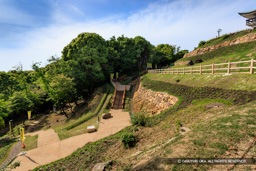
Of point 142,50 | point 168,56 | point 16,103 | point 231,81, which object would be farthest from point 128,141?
point 168,56

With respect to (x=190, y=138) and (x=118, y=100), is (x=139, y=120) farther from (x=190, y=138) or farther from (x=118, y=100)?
(x=118, y=100)

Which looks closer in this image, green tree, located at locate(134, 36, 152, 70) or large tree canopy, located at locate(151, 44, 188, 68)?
green tree, located at locate(134, 36, 152, 70)

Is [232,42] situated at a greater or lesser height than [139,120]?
greater

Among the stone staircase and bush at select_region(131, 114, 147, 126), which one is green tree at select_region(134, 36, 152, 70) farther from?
bush at select_region(131, 114, 147, 126)

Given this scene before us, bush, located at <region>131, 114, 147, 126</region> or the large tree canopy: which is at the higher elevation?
the large tree canopy

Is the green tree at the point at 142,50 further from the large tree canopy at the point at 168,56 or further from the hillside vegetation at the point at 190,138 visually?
the hillside vegetation at the point at 190,138

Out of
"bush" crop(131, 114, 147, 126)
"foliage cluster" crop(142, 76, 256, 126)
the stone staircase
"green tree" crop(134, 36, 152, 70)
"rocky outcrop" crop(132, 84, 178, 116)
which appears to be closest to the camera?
"foliage cluster" crop(142, 76, 256, 126)

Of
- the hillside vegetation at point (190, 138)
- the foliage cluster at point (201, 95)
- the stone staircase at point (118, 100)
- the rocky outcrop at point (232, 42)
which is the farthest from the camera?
the rocky outcrop at point (232, 42)

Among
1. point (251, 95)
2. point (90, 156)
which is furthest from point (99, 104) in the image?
point (251, 95)

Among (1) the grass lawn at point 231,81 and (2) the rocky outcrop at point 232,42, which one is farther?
(2) the rocky outcrop at point 232,42

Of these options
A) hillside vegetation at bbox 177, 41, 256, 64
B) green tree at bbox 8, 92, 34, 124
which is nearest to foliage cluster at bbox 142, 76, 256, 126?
hillside vegetation at bbox 177, 41, 256, 64

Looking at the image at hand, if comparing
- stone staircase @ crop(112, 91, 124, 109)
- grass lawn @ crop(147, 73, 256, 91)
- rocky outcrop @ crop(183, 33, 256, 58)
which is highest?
rocky outcrop @ crop(183, 33, 256, 58)

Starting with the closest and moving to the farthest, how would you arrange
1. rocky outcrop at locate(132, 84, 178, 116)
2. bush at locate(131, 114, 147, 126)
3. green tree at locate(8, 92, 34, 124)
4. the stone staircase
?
1. bush at locate(131, 114, 147, 126)
2. rocky outcrop at locate(132, 84, 178, 116)
3. green tree at locate(8, 92, 34, 124)
4. the stone staircase

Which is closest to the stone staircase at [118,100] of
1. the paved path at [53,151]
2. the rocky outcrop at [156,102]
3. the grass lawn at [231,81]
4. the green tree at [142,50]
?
the rocky outcrop at [156,102]
